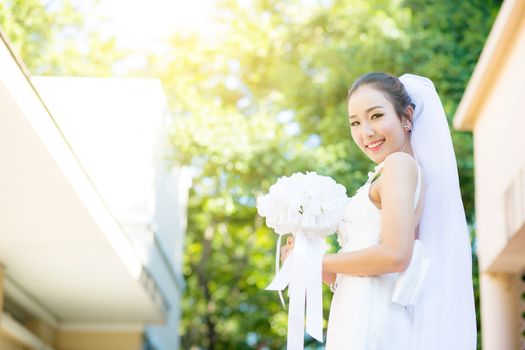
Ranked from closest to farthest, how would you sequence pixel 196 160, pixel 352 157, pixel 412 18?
pixel 352 157
pixel 196 160
pixel 412 18

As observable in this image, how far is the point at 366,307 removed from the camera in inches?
118

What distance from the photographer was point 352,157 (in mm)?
12844

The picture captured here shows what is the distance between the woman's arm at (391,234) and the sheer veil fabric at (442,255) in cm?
17

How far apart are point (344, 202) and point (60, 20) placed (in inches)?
493

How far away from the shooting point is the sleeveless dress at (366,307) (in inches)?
117

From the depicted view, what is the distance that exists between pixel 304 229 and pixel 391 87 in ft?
1.67

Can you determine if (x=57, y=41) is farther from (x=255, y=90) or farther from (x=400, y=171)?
(x=400, y=171)

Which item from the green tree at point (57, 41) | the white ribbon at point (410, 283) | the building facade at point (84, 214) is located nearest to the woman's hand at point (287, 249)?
the white ribbon at point (410, 283)

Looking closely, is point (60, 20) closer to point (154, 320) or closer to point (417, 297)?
point (154, 320)

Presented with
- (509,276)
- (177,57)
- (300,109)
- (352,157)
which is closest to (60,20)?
(177,57)

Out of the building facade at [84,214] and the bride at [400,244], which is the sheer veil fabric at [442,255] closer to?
the bride at [400,244]

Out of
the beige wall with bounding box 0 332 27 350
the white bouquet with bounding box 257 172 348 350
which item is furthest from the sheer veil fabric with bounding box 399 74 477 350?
the beige wall with bounding box 0 332 27 350

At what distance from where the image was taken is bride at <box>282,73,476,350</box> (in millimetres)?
2951

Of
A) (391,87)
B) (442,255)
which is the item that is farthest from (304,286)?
(391,87)
